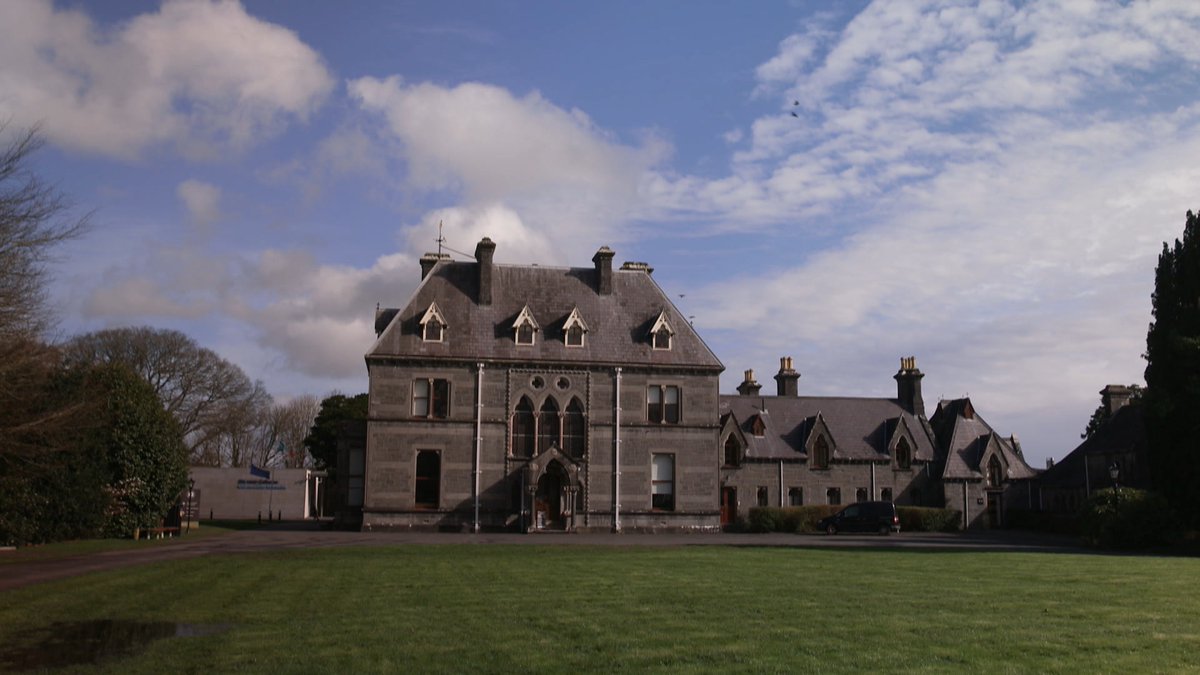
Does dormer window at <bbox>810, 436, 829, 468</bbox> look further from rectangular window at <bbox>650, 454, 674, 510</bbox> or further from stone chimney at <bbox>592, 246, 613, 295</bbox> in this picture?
stone chimney at <bbox>592, 246, 613, 295</bbox>

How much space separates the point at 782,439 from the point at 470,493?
19660mm

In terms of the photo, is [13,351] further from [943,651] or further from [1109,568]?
[1109,568]

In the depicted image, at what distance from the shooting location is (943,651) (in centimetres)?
1116

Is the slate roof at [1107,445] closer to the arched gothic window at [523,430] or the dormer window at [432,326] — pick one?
the arched gothic window at [523,430]

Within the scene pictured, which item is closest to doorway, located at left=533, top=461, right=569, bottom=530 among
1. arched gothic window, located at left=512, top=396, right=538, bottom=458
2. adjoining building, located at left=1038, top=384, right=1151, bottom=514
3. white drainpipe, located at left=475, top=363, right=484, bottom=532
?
arched gothic window, located at left=512, top=396, right=538, bottom=458

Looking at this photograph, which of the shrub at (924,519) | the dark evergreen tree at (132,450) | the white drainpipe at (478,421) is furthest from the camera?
the shrub at (924,519)

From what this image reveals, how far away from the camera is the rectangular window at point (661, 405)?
47.7m

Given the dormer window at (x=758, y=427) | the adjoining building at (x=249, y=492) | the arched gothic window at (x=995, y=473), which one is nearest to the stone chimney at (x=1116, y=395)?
the arched gothic window at (x=995, y=473)

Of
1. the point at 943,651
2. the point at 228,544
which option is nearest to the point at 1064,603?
the point at 943,651

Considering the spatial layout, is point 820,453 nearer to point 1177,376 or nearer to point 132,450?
point 1177,376

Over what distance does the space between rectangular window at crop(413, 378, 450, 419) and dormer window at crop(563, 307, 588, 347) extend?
5.89 m

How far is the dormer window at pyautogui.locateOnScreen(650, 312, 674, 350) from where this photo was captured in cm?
4841

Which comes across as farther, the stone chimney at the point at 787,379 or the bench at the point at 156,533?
the stone chimney at the point at 787,379

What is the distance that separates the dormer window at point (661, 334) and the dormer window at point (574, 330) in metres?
3.35
